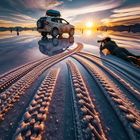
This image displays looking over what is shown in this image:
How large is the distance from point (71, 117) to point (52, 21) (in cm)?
1616

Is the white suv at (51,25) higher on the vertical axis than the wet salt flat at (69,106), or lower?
higher

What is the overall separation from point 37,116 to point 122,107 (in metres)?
1.39

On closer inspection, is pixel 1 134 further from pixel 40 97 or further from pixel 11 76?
pixel 11 76

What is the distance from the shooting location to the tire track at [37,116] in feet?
7.50

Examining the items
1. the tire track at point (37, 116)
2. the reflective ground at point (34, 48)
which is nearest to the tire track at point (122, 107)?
the tire track at point (37, 116)

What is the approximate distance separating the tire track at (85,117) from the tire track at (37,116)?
0.47 metres

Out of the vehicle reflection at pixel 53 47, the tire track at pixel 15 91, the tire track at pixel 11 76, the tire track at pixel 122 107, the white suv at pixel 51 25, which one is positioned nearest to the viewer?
the tire track at pixel 122 107

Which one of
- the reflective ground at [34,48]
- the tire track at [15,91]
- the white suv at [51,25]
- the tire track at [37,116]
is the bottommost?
the reflective ground at [34,48]

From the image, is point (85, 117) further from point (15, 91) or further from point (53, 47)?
point (53, 47)

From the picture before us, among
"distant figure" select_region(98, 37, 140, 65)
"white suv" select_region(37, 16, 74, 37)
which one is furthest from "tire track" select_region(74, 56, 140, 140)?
"white suv" select_region(37, 16, 74, 37)

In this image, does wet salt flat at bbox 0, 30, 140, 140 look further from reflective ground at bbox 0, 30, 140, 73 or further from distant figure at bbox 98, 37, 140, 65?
distant figure at bbox 98, 37, 140, 65

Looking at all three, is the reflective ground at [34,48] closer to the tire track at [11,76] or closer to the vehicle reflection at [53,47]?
the vehicle reflection at [53,47]

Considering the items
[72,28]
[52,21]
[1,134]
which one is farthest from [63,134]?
[72,28]

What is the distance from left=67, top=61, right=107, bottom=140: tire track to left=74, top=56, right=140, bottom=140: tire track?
14.2 inches
